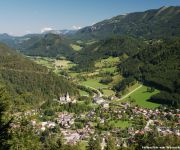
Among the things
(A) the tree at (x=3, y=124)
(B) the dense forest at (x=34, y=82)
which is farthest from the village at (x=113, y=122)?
(A) the tree at (x=3, y=124)

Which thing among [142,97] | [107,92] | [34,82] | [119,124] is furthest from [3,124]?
[107,92]

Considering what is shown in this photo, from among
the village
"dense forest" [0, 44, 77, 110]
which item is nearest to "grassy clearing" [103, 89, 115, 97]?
"dense forest" [0, 44, 77, 110]

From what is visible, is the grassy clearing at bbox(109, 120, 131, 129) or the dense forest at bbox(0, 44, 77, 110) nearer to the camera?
the grassy clearing at bbox(109, 120, 131, 129)

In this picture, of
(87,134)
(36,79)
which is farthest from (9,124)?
(36,79)

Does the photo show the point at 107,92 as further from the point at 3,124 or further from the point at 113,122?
the point at 3,124

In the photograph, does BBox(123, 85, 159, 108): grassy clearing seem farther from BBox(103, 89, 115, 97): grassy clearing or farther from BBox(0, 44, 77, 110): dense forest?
BBox(0, 44, 77, 110): dense forest

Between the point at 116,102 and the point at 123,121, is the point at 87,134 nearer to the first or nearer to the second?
the point at 123,121
